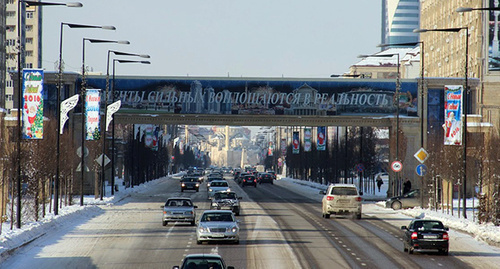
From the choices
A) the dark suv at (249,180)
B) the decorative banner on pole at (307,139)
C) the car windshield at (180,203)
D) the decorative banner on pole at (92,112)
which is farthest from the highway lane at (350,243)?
the decorative banner on pole at (307,139)

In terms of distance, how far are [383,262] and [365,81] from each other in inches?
2167

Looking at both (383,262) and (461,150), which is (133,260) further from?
(461,150)

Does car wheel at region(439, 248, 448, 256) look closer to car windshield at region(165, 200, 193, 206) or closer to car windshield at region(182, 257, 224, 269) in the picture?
car windshield at region(182, 257, 224, 269)

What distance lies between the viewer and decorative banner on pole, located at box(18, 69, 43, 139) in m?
38.7

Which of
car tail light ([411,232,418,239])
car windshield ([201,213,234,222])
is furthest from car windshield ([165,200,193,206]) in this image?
car tail light ([411,232,418,239])

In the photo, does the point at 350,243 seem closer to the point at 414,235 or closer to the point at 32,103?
the point at 414,235

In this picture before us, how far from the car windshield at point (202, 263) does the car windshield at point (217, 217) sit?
47.1 ft

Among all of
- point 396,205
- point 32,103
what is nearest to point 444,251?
point 32,103

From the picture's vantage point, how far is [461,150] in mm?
50969

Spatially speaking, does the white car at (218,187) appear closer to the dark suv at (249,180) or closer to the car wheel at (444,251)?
the car wheel at (444,251)

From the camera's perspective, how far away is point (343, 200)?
4794 cm

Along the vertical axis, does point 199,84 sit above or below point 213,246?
above

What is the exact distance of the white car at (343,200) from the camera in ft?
156

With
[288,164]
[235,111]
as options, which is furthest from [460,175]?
[288,164]
